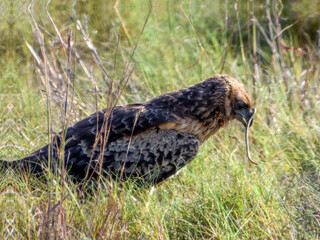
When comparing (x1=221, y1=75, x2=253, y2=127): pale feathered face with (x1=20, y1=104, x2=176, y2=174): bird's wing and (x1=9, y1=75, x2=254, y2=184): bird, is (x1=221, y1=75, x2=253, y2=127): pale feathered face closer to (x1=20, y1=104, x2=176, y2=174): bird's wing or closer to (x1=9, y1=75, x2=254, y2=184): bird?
(x1=9, y1=75, x2=254, y2=184): bird

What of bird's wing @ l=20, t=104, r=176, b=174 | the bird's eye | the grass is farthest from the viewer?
the bird's eye

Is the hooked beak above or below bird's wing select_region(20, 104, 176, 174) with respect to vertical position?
below

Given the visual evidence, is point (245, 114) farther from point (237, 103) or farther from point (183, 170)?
point (183, 170)

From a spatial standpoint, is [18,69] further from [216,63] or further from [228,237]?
[228,237]

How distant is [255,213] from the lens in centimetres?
407

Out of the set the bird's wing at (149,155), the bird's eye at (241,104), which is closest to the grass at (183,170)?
the bird's wing at (149,155)

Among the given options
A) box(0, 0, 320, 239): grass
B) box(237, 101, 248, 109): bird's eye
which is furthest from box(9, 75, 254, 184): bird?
box(0, 0, 320, 239): grass

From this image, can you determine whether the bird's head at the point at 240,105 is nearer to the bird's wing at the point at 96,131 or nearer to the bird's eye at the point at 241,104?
the bird's eye at the point at 241,104

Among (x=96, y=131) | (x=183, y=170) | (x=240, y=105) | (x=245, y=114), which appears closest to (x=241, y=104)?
(x=240, y=105)

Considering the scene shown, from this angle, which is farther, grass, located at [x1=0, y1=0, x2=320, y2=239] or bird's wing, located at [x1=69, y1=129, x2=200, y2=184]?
bird's wing, located at [x1=69, y1=129, x2=200, y2=184]

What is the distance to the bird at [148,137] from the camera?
4.34 meters

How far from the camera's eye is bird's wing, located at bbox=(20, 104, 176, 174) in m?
4.33

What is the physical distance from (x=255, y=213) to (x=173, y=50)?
4.16m

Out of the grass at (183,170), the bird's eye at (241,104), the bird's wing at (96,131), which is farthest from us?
the bird's eye at (241,104)
